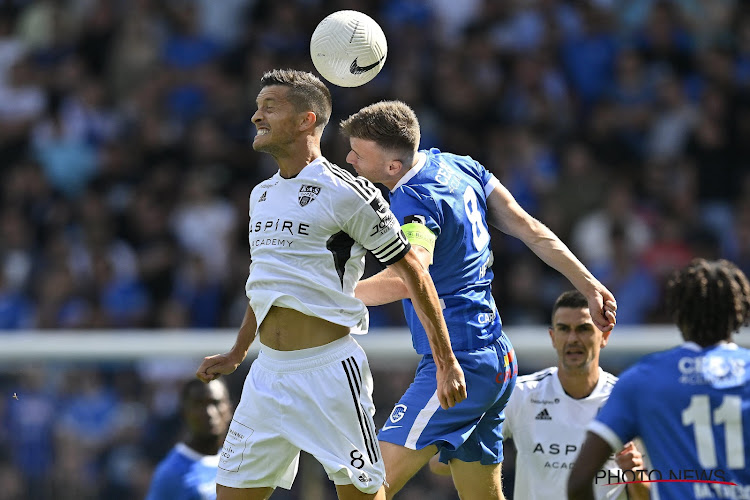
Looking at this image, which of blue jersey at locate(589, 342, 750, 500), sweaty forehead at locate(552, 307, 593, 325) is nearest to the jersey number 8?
sweaty forehead at locate(552, 307, 593, 325)

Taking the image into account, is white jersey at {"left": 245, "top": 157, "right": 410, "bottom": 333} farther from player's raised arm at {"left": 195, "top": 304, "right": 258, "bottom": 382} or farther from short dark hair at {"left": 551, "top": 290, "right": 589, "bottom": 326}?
short dark hair at {"left": 551, "top": 290, "right": 589, "bottom": 326}

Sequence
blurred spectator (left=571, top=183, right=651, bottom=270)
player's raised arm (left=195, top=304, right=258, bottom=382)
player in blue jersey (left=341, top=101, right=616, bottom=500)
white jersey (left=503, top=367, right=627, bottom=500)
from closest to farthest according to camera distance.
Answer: player's raised arm (left=195, top=304, right=258, bottom=382) < player in blue jersey (left=341, top=101, right=616, bottom=500) < white jersey (left=503, top=367, right=627, bottom=500) < blurred spectator (left=571, top=183, right=651, bottom=270)

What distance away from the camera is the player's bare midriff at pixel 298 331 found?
5.07 meters

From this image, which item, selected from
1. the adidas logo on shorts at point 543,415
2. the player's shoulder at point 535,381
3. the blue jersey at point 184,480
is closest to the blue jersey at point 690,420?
the adidas logo on shorts at point 543,415

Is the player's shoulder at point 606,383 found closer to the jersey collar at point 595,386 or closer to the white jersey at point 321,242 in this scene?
the jersey collar at point 595,386

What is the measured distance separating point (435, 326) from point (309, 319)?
58 centimetres

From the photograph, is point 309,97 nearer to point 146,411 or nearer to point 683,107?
point 146,411

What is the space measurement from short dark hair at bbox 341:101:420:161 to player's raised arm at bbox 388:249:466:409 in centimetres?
81

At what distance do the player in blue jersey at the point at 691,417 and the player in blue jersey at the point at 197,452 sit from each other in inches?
121

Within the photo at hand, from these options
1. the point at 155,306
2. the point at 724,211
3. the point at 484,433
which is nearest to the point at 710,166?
the point at 724,211

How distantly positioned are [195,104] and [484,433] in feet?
26.9

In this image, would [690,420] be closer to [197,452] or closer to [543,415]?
→ [543,415]

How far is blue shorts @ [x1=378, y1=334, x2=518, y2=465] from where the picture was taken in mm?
5547

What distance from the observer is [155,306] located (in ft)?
37.7
